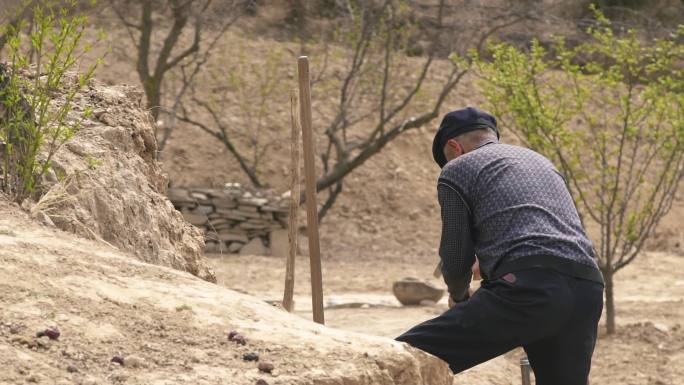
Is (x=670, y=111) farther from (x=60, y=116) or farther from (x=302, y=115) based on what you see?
(x=60, y=116)

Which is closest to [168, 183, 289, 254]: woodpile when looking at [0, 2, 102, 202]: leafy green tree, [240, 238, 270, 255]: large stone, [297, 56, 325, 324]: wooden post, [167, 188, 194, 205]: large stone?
[240, 238, 270, 255]: large stone

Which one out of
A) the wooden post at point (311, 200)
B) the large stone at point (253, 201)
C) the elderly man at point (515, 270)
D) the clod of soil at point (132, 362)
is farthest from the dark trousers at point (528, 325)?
the large stone at point (253, 201)

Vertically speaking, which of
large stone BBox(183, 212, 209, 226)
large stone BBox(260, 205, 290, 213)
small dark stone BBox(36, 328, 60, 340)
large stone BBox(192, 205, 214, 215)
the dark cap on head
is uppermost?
the dark cap on head

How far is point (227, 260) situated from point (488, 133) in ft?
31.1

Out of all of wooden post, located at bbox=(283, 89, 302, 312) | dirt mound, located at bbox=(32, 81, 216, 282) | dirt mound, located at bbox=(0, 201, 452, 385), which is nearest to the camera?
dirt mound, located at bbox=(0, 201, 452, 385)

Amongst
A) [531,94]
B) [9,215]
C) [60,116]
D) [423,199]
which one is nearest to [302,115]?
[60,116]

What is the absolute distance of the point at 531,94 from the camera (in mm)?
8953

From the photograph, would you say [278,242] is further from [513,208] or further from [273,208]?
[513,208]

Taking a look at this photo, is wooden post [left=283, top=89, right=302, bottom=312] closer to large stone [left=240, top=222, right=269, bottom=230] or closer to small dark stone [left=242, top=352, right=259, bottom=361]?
small dark stone [left=242, top=352, right=259, bottom=361]

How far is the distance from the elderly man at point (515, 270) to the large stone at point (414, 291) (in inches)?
245

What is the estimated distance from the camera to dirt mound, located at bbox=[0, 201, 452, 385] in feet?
9.82

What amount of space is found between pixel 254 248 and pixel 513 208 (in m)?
10.4

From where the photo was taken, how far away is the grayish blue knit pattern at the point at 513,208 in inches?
134

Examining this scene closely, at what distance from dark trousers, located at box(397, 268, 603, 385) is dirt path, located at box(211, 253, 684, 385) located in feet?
5.37
